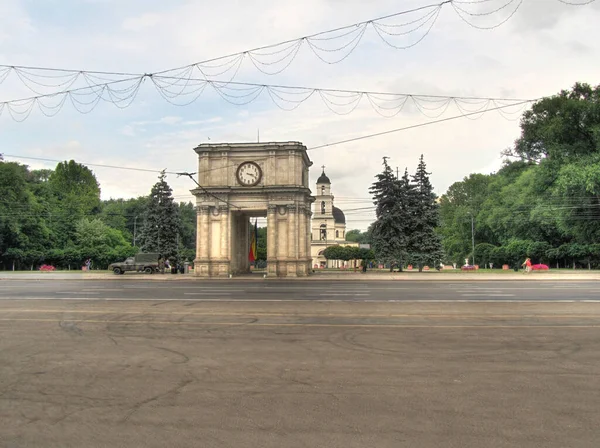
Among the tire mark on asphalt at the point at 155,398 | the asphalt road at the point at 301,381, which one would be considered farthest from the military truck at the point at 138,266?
the tire mark on asphalt at the point at 155,398

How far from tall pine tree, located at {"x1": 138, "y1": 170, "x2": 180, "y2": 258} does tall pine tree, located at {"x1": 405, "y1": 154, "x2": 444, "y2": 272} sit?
2569cm

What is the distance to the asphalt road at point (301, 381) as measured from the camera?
5.04m

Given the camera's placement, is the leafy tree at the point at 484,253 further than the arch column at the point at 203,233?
Yes

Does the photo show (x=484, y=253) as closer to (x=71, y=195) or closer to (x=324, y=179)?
(x=324, y=179)

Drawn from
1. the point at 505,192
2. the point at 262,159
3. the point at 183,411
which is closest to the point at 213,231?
the point at 262,159

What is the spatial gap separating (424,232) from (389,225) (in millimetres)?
3858

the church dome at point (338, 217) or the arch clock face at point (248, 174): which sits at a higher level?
the church dome at point (338, 217)

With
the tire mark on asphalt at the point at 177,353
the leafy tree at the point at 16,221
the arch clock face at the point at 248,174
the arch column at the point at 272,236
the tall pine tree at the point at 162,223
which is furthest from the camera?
the leafy tree at the point at 16,221

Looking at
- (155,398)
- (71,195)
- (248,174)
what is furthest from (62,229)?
(155,398)

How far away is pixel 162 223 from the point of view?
5391 centimetres

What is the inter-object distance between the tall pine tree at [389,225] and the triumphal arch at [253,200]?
1014 cm

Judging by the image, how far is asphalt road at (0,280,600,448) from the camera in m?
5.04

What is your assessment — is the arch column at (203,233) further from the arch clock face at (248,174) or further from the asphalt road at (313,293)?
the asphalt road at (313,293)

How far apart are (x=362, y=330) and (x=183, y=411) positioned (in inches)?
251
